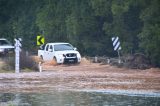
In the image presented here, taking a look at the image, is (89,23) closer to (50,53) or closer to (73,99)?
(50,53)


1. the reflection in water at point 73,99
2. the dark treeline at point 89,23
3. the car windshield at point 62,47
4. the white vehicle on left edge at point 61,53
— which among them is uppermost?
the dark treeline at point 89,23

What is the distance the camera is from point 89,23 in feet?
159

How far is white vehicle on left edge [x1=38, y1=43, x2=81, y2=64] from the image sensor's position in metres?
42.3

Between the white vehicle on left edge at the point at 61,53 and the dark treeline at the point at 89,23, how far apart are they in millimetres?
3474

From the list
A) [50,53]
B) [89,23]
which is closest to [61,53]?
[50,53]

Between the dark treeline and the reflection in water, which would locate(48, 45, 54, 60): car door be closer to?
the dark treeline

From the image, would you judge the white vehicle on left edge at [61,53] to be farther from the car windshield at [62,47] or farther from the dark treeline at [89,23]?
the dark treeline at [89,23]

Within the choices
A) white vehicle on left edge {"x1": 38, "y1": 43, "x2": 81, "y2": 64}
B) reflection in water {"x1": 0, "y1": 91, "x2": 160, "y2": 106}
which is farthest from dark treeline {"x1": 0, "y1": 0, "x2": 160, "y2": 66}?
reflection in water {"x1": 0, "y1": 91, "x2": 160, "y2": 106}

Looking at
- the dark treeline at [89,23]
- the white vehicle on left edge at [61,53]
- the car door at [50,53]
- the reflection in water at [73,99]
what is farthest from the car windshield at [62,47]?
the reflection in water at [73,99]

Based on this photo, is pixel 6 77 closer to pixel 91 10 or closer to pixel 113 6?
pixel 113 6

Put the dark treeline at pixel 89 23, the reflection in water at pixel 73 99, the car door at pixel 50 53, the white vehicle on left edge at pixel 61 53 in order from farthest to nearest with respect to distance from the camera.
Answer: the car door at pixel 50 53 < the white vehicle on left edge at pixel 61 53 < the dark treeline at pixel 89 23 < the reflection in water at pixel 73 99

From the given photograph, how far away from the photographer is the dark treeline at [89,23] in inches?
1563

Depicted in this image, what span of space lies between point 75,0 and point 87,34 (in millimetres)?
3862

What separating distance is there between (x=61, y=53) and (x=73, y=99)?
81.3 ft
